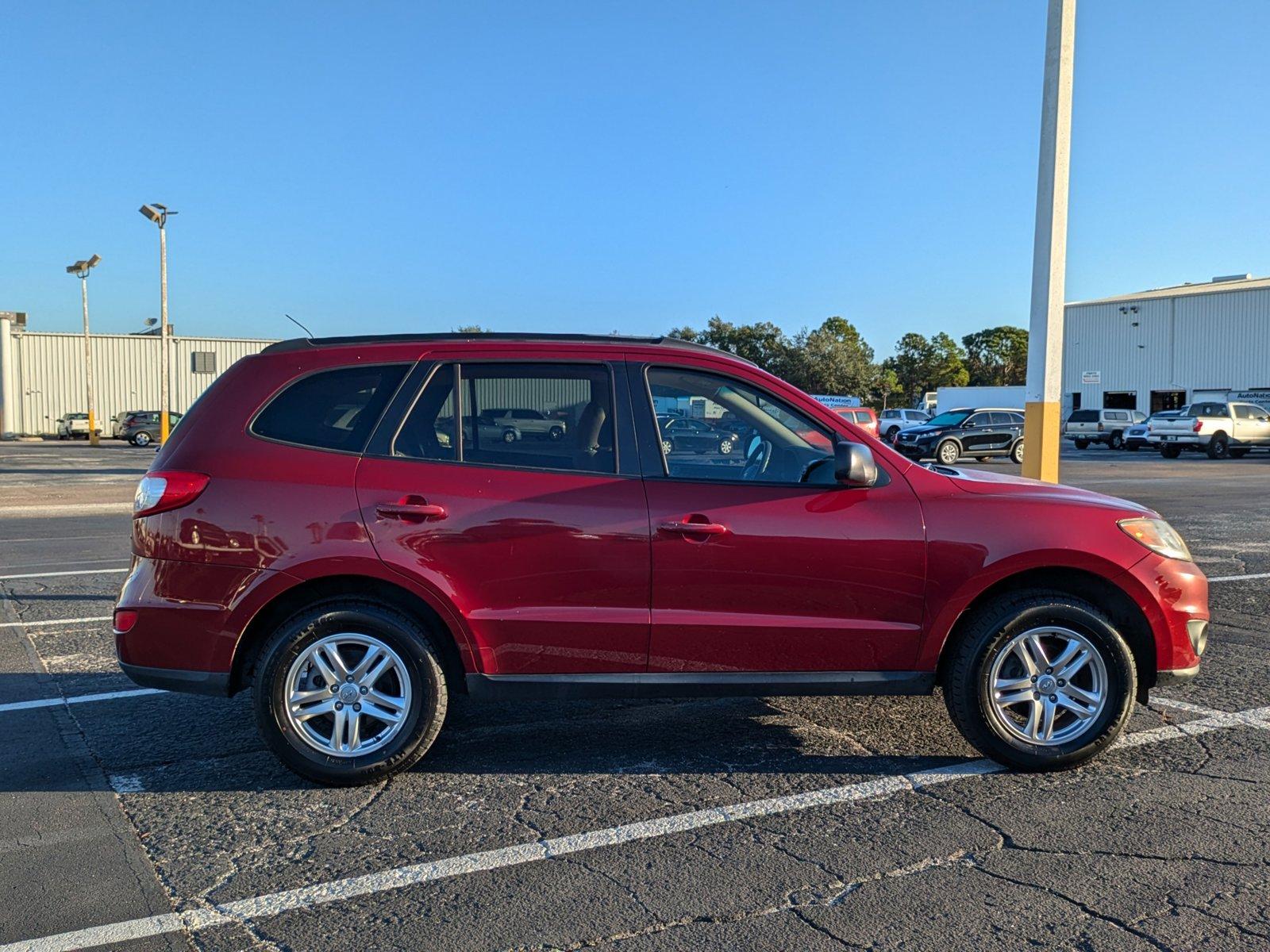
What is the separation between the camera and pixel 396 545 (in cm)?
440

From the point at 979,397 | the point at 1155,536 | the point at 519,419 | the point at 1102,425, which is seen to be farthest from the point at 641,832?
the point at 979,397

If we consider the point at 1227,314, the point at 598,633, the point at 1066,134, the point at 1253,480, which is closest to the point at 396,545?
the point at 598,633

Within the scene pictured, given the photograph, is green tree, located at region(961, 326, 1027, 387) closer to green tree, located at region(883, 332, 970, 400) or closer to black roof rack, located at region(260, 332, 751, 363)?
green tree, located at region(883, 332, 970, 400)

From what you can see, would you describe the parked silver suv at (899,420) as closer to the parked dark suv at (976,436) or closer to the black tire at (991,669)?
the parked dark suv at (976,436)

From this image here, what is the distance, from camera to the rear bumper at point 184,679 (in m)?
4.43

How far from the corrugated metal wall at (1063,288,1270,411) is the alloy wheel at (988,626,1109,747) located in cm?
5759

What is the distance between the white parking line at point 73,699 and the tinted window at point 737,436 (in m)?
3.03

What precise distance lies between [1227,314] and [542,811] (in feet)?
201

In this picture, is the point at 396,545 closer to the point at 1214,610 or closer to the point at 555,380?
the point at 555,380

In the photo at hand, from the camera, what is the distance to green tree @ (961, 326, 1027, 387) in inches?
4392

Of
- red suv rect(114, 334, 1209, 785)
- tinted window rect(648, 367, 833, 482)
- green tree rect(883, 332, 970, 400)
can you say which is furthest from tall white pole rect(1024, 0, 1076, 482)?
green tree rect(883, 332, 970, 400)

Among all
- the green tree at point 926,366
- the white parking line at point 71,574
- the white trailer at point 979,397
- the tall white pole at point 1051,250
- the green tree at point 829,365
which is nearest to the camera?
the tall white pole at point 1051,250

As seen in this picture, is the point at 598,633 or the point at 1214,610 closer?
the point at 598,633

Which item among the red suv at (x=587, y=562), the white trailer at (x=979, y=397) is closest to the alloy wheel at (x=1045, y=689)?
the red suv at (x=587, y=562)
